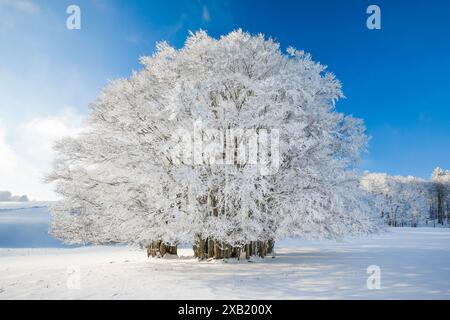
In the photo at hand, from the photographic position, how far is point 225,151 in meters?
16.4

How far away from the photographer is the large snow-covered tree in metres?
16.0

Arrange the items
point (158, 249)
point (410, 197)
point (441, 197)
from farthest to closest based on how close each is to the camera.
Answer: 1. point (441, 197)
2. point (410, 197)
3. point (158, 249)

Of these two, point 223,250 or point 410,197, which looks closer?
point 223,250

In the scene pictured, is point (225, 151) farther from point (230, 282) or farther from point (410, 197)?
point (410, 197)

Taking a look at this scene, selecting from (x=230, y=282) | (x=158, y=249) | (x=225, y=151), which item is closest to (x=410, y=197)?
(x=158, y=249)

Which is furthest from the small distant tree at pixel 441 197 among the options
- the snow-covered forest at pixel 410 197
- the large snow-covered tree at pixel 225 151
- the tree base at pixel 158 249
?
the tree base at pixel 158 249

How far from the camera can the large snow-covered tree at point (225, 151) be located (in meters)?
16.0

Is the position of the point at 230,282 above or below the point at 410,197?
below

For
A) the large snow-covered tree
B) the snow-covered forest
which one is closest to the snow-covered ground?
the large snow-covered tree

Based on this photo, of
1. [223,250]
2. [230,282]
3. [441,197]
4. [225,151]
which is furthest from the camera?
[441,197]

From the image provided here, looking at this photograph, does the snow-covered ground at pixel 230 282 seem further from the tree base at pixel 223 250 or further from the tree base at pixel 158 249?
the tree base at pixel 158 249
